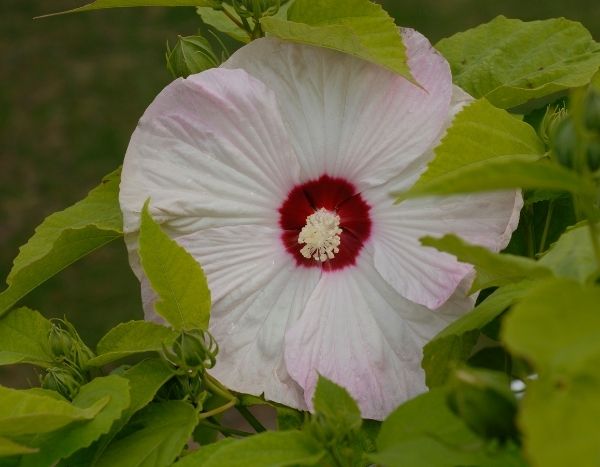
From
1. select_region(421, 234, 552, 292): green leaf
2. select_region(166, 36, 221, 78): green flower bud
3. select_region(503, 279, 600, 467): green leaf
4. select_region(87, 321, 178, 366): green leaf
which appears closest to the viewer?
select_region(503, 279, 600, 467): green leaf

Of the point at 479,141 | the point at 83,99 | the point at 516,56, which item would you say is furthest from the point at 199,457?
the point at 83,99

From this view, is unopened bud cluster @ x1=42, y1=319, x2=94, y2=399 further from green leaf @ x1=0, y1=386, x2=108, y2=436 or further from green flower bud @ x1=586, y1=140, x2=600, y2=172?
green flower bud @ x1=586, y1=140, x2=600, y2=172

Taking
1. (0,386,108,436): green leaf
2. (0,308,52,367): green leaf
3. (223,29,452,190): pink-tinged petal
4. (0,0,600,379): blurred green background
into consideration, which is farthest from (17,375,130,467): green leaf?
(0,0,600,379): blurred green background

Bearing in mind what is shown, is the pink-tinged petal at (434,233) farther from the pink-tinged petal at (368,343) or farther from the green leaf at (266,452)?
the green leaf at (266,452)

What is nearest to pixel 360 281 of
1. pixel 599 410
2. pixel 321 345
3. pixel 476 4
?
pixel 321 345

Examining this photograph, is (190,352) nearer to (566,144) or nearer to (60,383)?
(60,383)

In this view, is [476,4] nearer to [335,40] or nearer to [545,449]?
[335,40]

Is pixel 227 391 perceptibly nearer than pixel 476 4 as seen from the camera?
Yes
